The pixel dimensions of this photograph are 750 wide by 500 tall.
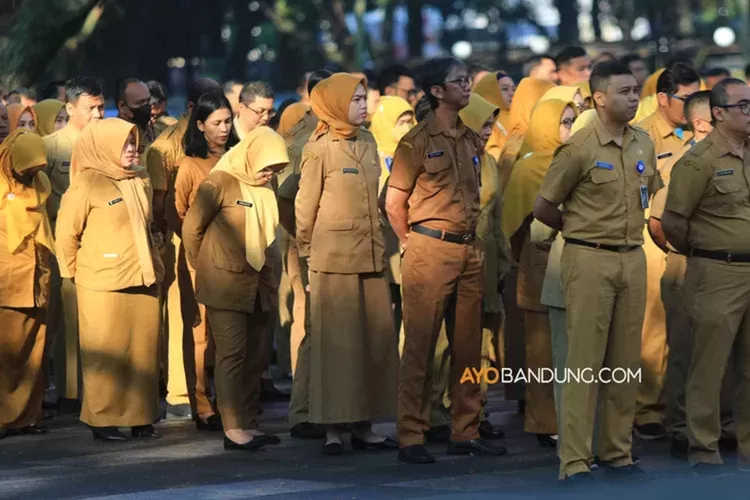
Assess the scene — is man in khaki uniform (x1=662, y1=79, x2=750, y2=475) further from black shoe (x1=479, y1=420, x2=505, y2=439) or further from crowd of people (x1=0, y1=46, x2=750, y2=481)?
black shoe (x1=479, y1=420, x2=505, y2=439)

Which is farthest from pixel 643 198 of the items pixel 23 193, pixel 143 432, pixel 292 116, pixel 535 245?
pixel 292 116

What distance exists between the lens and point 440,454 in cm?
1067

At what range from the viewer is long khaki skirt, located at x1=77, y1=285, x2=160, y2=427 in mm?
11156

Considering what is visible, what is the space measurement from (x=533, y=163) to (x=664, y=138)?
49.3 inches

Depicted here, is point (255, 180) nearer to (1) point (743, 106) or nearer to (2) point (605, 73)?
(2) point (605, 73)

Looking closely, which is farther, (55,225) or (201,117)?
(55,225)

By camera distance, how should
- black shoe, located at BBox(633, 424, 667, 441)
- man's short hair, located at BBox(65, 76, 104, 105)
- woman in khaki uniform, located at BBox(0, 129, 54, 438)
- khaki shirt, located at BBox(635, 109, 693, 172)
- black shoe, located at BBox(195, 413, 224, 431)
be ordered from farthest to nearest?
man's short hair, located at BBox(65, 76, 104, 105) < black shoe, located at BBox(195, 413, 224, 431) < khaki shirt, located at BBox(635, 109, 693, 172) < woman in khaki uniform, located at BBox(0, 129, 54, 438) < black shoe, located at BBox(633, 424, 667, 441)

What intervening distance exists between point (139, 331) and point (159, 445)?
773 mm

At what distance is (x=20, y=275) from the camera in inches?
453

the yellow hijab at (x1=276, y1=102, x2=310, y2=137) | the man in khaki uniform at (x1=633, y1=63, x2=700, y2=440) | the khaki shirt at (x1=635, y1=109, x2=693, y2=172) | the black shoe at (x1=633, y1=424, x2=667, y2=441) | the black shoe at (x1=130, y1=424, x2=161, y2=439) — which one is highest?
the yellow hijab at (x1=276, y1=102, x2=310, y2=137)

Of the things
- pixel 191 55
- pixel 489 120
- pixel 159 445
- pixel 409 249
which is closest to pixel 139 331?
pixel 159 445

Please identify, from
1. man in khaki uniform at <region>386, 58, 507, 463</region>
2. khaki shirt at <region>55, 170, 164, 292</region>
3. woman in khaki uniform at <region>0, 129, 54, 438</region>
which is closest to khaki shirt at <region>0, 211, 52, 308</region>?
woman in khaki uniform at <region>0, 129, 54, 438</region>

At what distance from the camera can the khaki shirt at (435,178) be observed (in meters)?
10.3

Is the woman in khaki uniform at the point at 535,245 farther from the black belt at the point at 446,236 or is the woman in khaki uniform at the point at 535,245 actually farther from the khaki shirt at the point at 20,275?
the khaki shirt at the point at 20,275
